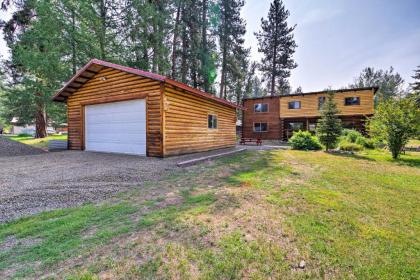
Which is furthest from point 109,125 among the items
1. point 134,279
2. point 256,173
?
point 134,279

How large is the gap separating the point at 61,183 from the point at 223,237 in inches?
164

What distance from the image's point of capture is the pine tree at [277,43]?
26797 millimetres

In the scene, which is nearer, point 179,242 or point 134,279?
point 134,279

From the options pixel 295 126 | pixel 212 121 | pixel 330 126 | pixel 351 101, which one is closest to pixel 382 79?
pixel 351 101

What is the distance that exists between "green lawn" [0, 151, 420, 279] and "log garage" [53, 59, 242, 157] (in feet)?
15.3

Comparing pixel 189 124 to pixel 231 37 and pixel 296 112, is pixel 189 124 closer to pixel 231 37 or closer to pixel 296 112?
pixel 296 112

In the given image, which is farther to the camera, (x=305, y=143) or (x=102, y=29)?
(x=102, y=29)

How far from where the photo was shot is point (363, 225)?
9.25 ft

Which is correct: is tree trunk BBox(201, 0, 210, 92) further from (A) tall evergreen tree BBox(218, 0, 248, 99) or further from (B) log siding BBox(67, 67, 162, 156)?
(B) log siding BBox(67, 67, 162, 156)

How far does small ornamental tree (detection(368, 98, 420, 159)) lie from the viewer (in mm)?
8852

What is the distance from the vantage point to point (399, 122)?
9062mm

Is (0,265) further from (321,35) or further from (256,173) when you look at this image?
(321,35)

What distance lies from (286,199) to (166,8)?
19.9m

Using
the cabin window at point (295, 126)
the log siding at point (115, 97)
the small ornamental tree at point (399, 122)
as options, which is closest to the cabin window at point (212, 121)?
the log siding at point (115, 97)
